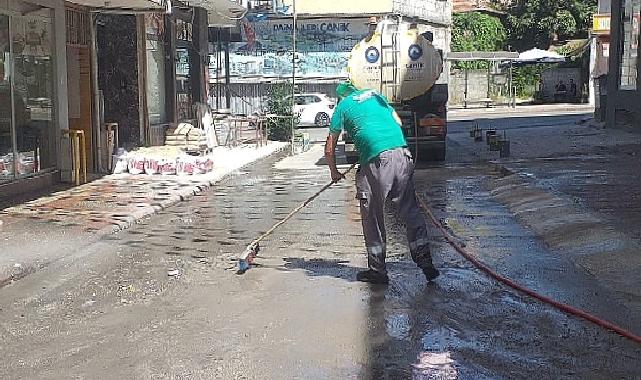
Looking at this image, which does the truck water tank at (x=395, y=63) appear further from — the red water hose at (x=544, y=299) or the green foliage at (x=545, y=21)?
the green foliage at (x=545, y=21)

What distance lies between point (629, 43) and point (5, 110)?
18.2m

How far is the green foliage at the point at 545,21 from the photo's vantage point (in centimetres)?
5056

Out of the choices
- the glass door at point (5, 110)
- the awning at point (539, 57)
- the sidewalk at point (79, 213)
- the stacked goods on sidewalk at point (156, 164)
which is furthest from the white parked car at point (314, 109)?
the glass door at point (5, 110)

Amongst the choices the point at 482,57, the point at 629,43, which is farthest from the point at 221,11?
the point at 482,57

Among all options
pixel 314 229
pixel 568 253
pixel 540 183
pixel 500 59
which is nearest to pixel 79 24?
pixel 314 229

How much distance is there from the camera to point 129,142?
63.5 feet

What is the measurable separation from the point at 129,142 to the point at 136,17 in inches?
108

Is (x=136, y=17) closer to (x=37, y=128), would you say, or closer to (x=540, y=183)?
(x=37, y=128)

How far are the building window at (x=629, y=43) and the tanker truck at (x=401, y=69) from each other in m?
8.21

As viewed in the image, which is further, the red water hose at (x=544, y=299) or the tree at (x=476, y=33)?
the tree at (x=476, y=33)

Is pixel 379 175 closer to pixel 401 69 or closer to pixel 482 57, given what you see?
pixel 401 69

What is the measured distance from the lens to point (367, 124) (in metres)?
7.83

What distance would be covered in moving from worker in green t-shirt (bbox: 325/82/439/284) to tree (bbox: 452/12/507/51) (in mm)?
44364

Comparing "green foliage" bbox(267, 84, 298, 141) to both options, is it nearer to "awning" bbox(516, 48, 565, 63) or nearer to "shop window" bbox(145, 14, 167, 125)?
"shop window" bbox(145, 14, 167, 125)
